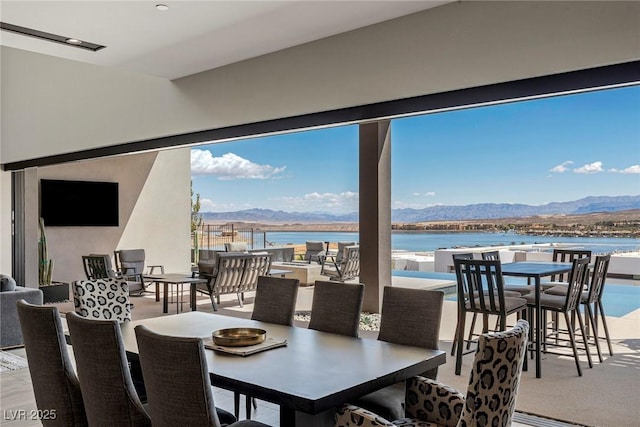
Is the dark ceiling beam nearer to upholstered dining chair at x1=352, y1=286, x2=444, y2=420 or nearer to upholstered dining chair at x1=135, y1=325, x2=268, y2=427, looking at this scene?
upholstered dining chair at x1=352, y1=286, x2=444, y2=420

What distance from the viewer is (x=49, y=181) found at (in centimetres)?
1020

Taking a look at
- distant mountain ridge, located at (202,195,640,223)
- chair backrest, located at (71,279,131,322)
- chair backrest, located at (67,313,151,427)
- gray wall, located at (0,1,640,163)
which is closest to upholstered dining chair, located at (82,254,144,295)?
gray wall, located at (0,1,640,163)

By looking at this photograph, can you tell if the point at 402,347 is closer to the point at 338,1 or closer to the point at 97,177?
the point at 338,1

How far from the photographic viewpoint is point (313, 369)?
267 cm

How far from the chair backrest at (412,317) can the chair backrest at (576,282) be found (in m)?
2.06

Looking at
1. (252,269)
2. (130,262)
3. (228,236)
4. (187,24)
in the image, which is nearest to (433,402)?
(187,24)

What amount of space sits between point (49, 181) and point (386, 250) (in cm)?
633

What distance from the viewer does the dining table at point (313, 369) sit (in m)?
2.35

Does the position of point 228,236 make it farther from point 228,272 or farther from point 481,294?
point 481,294

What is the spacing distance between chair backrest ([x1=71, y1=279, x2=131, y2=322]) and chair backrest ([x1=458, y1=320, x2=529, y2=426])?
9.06 feet

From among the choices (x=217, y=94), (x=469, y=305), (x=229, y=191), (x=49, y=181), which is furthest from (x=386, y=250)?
(x=229, y=191)

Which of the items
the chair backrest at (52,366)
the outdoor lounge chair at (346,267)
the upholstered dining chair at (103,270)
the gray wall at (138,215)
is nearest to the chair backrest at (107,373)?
the chair backrest at (52,366)

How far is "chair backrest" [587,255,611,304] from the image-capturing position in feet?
16.9

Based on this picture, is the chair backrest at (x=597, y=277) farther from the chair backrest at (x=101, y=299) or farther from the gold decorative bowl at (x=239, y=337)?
the chair backrest at (x=101, y=299)
